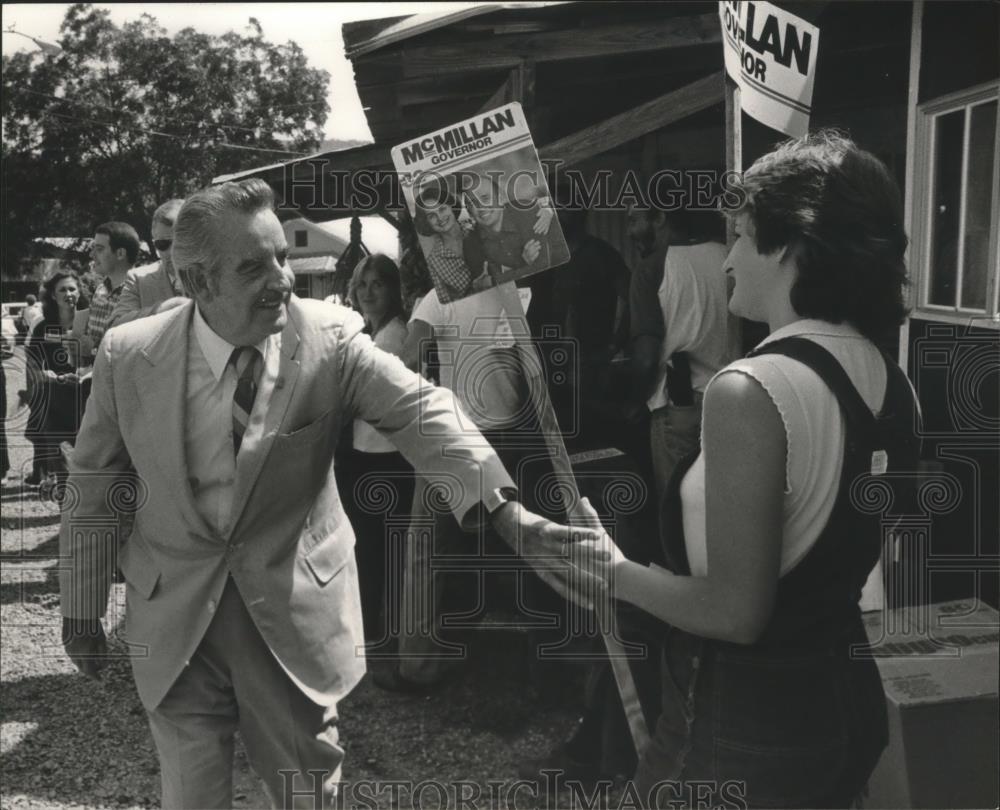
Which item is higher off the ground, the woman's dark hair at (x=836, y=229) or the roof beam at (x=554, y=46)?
the roof beam at (x=554, y=46)

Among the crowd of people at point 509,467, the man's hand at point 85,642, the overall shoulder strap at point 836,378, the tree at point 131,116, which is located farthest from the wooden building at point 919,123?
the man's hand at point 85,642

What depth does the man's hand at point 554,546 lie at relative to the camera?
2.18m

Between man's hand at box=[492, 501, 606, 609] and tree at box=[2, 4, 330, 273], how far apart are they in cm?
244

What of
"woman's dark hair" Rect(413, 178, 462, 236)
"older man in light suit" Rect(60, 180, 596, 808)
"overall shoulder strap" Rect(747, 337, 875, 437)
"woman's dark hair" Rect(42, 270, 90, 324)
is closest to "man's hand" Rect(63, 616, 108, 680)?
"older man in light suit" Rect(60, 180, 596, 808)

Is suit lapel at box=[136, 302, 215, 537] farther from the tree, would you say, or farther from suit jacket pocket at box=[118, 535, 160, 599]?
the tree

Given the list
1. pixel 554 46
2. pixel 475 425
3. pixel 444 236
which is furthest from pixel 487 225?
pixel 554 46

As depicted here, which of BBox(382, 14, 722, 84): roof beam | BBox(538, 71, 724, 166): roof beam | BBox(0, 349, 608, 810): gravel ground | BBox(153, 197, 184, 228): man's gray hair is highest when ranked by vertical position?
BBox(382, 14, 722, 84): roof beam

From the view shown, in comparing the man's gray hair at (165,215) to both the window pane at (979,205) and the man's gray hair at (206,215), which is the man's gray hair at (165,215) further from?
the window pane at (979,205)

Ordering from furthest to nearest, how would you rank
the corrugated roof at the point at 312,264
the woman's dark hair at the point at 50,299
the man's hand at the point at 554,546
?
the woman's dark hair at the point at 50,299
the corrugated roof at the point at 312,264
the man's hand at the point at 554,546

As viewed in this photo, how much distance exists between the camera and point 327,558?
2.72m

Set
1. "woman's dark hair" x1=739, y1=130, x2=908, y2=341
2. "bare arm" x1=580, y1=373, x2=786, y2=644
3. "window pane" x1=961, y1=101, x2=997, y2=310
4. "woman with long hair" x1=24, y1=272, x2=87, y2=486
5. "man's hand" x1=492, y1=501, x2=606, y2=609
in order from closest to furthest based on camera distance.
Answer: "bare arm" x1=580, y1=373, x2=786, y2=644 → "woman's dark hair" x1=739, y1=130, x2=908, y2=341 → "man's hand" x1=492, y1=501, x2=606, y2=609 → "window pane" x1=961, y1=101, x2=997, y2=310 → "woman with long hair" x1=24, y1=272, x2=87, y2=486

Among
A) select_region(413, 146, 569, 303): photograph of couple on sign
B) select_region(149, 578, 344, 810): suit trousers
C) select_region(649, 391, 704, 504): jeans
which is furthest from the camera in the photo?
select_region(649, 391, 704, 504): jeans

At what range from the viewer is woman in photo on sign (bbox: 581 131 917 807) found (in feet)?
5.57

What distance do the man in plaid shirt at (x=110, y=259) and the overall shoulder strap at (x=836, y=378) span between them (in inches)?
125
